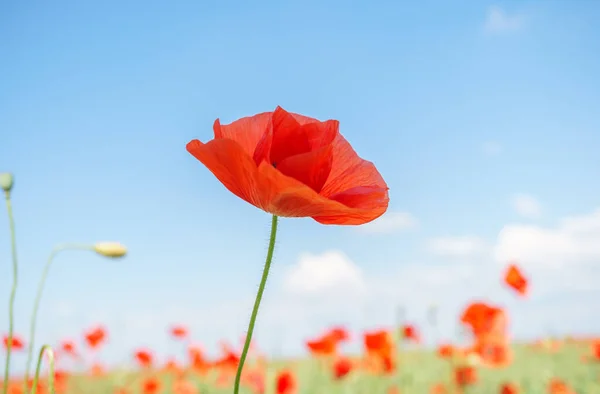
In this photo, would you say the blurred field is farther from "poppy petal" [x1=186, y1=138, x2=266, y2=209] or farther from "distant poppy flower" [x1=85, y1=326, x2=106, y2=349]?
"poppy petal" [x1=186, y1=138, x2=266, y2=209]

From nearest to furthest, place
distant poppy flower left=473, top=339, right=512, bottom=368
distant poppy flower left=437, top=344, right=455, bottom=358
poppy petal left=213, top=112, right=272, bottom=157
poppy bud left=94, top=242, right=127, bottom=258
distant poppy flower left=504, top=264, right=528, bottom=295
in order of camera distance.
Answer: poppy petal left=213, top=112, right=272, bottom=157 < poppy bud left=94, top=242, right=127, bottom=258 < distant poppy flower left=473, top=339, right=512, bottom=368 < distant poppy flower left=437, top=344, right=455, bottom=358 < distant poppy flower left=504, top=264, right=528, bottom=295

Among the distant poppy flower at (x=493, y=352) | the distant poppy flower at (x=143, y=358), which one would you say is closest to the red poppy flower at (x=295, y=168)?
the distant poppy flower at (x=493, y=352)

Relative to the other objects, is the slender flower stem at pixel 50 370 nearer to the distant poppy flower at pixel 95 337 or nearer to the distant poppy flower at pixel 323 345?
the distant poppy flower at pixel 323 345

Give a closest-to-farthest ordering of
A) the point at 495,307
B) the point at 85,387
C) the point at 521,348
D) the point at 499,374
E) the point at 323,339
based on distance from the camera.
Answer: the point at 495,307 → the point at 323,339 → the point at 85,387 → the point at 499,374 → the point at 521,348

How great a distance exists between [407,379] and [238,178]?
2467mm

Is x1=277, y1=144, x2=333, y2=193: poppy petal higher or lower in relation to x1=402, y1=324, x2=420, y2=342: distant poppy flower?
higher

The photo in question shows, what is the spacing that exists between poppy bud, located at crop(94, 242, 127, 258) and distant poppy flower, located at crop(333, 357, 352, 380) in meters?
2.36

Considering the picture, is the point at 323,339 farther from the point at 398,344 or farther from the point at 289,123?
the point at 289,123

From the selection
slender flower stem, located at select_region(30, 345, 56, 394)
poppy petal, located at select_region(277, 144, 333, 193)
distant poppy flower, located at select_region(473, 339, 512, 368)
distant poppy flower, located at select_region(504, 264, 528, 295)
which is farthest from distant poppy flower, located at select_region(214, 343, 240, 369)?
poppy petal, located at select_region(277, 144, 333, 193)

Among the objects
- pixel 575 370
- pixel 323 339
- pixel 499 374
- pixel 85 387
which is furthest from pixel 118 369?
pixel 575 370

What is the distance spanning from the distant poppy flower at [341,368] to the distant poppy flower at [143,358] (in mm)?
1287

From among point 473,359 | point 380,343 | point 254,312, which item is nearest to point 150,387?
point 380,343

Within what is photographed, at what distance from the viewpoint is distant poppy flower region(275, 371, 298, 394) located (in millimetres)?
3004

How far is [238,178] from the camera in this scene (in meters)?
0.81
